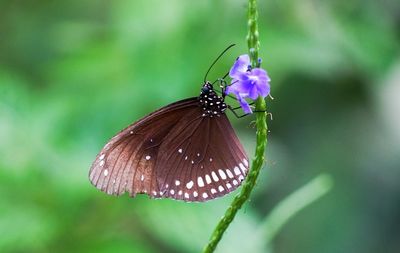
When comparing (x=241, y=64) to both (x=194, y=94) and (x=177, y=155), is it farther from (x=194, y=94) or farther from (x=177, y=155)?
(x=194, y=94)

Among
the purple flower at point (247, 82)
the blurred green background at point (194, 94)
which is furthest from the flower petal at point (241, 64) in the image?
the blurred green background at point (194, 94)

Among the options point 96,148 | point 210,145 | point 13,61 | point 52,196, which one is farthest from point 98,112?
point 13,61

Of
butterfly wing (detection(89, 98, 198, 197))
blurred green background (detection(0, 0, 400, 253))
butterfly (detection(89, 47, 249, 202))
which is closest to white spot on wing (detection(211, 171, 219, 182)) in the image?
butterfly (detection(89, 47, 249, 202))

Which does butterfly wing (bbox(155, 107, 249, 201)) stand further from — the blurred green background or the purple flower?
the blurred green background

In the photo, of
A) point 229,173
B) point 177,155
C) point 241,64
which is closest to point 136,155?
point 177,155

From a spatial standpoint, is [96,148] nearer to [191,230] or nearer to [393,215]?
[191,230]

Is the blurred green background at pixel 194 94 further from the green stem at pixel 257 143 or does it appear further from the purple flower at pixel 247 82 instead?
the purple flower at pixel 247 82

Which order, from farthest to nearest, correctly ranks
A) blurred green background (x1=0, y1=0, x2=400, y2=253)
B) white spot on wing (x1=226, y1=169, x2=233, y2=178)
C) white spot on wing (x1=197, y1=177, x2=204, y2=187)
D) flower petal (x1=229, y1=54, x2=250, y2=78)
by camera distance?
blurred green background (x1=0, y1=0, x2=400, y2=253) < white spot on wing (x1=197, y1=177, x2=204, y2=187) < white spot on wing (x1=226, y1=169, x2=233, y2=178) < flower petal (x1=229, y1=54, x2=250, y2=78)
